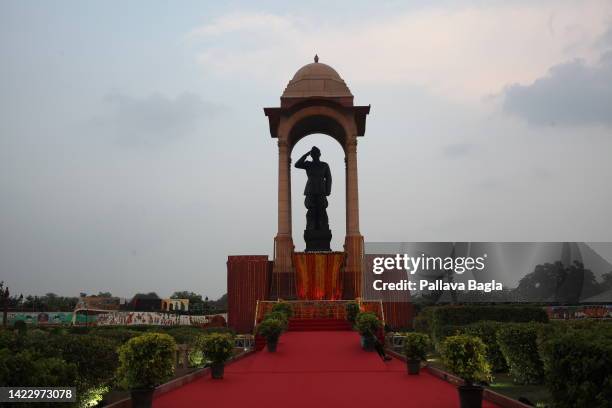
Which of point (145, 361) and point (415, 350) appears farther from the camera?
point (415, 350)

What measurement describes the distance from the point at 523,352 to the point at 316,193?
1554cm

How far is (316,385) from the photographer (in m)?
→ 8.86

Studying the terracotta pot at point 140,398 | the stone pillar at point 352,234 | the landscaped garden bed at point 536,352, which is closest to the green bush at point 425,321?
the landscaped garden bed at point 536,352

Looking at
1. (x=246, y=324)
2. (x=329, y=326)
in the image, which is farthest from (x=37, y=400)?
(x=246, y=324)

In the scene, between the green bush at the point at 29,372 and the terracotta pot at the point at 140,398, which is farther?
the terracotta pot at the point at 140,398

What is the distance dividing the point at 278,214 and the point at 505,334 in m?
14.3

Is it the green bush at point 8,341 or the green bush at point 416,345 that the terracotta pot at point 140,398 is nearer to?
the green bush at point 8,341

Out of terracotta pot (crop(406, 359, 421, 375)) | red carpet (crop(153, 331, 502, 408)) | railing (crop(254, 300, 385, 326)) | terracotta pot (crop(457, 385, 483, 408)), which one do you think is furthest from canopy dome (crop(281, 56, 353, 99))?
terracotta pot (crop(457, 385, 483, 408))

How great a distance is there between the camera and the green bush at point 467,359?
6.93m

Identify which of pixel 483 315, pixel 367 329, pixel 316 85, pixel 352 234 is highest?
pixel 316 85

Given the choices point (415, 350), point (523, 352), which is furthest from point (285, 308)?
point (523, 352)

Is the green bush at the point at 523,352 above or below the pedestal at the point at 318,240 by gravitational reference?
below

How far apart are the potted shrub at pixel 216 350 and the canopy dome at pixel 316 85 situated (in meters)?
16.3

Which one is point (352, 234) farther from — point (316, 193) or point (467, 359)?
point (467, 359)
